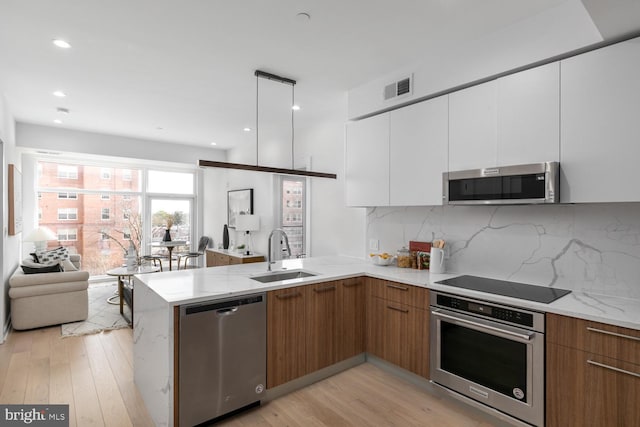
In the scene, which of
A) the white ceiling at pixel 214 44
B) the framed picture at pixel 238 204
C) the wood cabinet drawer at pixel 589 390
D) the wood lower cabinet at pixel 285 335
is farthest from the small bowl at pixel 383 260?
the framed picture at pixel 238 204

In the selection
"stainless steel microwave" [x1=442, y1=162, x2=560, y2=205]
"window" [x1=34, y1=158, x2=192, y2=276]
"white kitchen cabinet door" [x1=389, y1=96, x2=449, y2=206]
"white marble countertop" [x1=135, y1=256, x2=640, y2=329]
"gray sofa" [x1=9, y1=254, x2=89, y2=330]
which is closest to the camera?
"white marble countertop" [x1=135, y1=256, x2=640, y2=329]

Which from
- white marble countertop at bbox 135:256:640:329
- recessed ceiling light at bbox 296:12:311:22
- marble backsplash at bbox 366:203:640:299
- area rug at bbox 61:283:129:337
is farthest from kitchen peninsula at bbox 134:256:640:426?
recessed ceiling light at bbox 296:12:311:22

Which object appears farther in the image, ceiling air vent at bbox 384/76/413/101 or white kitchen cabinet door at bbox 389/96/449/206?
ceiling air vent at bbox 384/76/413/101

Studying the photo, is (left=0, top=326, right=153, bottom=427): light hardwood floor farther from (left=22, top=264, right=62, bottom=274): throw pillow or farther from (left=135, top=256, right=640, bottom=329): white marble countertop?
(left=135, top=256, right=640, bottom=329): white marble countertop

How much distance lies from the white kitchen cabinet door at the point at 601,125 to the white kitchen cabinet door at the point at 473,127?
441 mm

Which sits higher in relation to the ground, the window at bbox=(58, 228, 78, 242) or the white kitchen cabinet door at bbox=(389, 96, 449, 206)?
the white kitchen cabinet door at bbox=(389, 96, 449, 206)

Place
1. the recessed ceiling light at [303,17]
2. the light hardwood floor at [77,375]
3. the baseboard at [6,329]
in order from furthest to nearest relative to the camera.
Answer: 1. the baseboard at [6,329]
2. the light hardwood floor at [77,375]
3. the recessed ceiling light at [303,17]

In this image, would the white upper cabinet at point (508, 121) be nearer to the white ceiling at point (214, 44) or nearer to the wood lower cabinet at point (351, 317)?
the white ceiling at point (214, 44)

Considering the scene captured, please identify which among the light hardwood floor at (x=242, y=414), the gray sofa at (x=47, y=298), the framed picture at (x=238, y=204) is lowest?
the light hardwood floor at (x=242, y=414)

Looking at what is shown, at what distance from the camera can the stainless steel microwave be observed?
6.93ft

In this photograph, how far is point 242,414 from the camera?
2326mm

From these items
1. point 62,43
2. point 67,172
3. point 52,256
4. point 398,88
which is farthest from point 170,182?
point 398,88

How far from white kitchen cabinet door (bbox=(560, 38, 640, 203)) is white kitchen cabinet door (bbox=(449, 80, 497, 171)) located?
0.44m

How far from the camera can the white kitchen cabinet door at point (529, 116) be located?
84.6 inches
